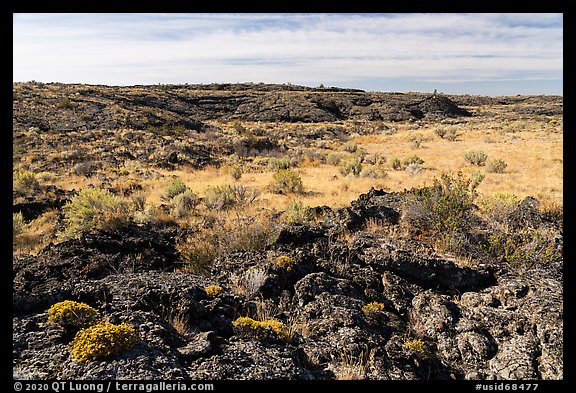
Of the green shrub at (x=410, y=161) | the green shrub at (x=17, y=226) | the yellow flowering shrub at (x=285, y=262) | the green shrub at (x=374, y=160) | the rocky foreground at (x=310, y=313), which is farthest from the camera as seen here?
the green shrub at (x=374, y=160)

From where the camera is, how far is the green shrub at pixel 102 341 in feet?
10.6

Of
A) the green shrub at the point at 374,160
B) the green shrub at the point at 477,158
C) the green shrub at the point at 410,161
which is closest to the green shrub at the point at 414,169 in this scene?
the green shrub at the point at 410,161

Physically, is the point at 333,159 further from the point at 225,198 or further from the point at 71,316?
the point at 71,316

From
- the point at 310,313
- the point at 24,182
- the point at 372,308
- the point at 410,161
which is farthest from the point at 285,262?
the point at 410,161

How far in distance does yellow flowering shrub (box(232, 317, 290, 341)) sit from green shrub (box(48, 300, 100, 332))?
1575 millimetres

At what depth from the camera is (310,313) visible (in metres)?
4.75

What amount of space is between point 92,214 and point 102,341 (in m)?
7.20

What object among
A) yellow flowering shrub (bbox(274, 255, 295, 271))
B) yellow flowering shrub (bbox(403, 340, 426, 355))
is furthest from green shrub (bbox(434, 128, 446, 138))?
yellow flowering shrub (bbox(403, 340, 426, 355))

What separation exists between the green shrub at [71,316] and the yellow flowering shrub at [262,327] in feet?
5.17

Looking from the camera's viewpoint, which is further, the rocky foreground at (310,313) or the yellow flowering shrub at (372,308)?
the yellow flowering shrub at (372,308)

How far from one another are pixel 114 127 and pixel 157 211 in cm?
2935

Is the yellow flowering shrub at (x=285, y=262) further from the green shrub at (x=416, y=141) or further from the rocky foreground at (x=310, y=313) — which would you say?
the green shrub at (x=416, y=141)

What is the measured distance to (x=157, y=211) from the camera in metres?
10.9
